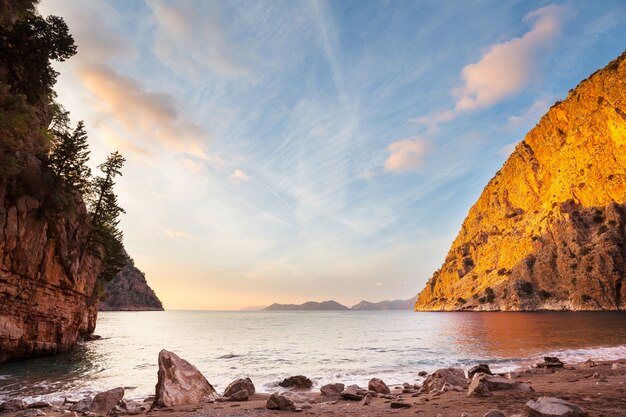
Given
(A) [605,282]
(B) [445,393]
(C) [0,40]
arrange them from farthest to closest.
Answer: (A) [605,282] → (C) [0,40] → (B) [445,393]

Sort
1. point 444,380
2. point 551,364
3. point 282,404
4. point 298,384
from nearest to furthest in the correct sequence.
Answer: point 282,404 < point 444,380 < point 298,384 < point 551,364

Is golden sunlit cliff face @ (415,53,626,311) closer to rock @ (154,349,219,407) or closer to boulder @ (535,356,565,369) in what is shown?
boulder @ (535,356,565,369)

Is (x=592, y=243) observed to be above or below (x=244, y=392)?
above

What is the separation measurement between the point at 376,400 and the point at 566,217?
443 feet

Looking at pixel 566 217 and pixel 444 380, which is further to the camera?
pixel 566 217

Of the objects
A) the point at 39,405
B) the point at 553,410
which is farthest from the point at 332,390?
the point at 39,405

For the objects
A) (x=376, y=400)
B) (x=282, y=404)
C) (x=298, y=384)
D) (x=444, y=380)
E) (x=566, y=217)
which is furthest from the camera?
(x=566, y=217)

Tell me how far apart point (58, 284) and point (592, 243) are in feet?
443

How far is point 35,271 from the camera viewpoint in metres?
26.2

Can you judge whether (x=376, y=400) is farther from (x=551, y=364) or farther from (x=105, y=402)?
(x=551, y=364)

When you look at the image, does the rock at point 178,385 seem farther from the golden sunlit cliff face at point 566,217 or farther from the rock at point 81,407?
the golden sunlit cliff face at point 566,217

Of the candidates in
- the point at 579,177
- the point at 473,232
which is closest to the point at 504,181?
the point at 473,232

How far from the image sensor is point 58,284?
1160 inches

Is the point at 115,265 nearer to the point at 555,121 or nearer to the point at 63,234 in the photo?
the point at 63,234
